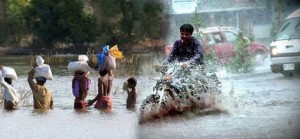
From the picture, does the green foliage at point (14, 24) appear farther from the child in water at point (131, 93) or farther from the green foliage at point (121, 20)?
→ the child in water at point (131, 93)

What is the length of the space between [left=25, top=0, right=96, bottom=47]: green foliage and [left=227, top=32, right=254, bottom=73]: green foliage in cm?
3282

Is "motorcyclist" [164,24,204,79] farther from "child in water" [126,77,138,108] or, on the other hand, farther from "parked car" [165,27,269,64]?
"parked car" [165,27,269,64]

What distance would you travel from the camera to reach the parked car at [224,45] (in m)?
25.5

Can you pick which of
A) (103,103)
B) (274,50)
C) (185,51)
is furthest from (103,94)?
(274,50)

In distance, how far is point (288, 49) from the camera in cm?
2127

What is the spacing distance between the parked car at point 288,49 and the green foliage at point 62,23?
35.5m

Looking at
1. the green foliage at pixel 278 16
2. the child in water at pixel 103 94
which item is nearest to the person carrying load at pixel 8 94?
the child in water at pixel 103 94

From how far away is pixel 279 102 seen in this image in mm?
16109

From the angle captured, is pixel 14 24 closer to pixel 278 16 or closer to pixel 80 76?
pixel 278 16

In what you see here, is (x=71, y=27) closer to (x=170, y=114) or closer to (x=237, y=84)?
(x=237, y=84)

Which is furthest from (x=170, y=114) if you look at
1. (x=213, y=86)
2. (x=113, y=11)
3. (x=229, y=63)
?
(x=113, y=11)

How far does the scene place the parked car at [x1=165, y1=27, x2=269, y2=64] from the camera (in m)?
25.5


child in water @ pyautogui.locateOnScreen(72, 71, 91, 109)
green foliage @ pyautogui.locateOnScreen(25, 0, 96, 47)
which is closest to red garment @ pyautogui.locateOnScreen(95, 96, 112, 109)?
child in water @ pyautogui.locateOnScreen(72, 71, 91, 109)

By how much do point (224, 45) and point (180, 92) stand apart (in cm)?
1282
